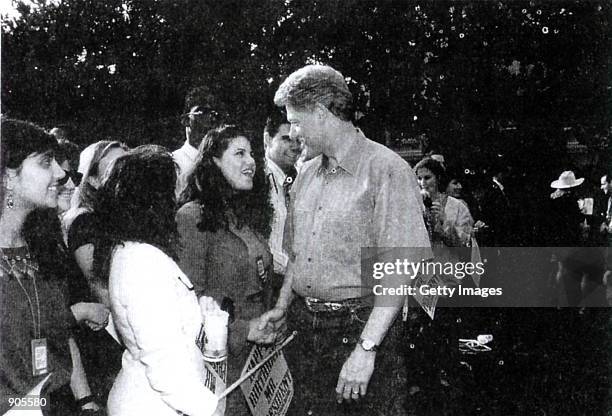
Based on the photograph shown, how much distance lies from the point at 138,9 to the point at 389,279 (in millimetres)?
1603

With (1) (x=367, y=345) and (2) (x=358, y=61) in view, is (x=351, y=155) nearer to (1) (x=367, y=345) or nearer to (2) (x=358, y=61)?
(2) (x=358, y=61)

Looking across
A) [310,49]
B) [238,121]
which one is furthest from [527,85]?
[238,121]

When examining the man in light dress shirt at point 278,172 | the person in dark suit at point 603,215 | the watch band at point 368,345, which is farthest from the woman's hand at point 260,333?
the person in dark suit at point 603,215

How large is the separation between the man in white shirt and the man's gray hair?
12cm

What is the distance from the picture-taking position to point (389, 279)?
9.07 ft

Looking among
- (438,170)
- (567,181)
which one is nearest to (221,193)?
(438,170)

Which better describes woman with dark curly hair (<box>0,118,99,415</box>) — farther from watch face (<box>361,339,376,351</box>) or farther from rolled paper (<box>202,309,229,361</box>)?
watch face (<box>361,339,376,351</box>)

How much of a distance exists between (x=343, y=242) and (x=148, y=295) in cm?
85

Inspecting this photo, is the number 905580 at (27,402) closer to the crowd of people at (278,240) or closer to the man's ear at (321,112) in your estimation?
the crowd of people at (278,240)

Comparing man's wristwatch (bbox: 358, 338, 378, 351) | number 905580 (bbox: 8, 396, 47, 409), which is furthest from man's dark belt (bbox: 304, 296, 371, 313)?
number 905580 (bbox: 8, 396, 47, 409)

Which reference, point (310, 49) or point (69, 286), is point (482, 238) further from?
point (69, 286)

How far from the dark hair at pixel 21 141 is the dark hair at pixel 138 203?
2.01 feet

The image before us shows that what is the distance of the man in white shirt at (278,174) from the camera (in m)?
3.01

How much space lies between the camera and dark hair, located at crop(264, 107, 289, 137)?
3015 millimetres
